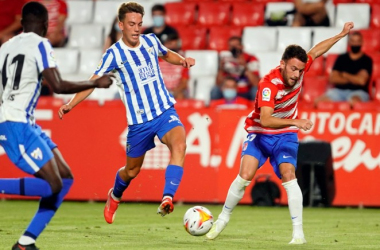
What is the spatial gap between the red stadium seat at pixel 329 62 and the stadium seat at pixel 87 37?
13.4 ft

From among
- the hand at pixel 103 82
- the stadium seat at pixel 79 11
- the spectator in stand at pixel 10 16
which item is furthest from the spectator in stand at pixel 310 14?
the hand at pixel 103 82

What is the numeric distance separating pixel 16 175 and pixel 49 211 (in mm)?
6308

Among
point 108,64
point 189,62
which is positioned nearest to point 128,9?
point 108,64

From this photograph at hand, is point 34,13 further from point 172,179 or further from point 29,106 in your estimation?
point 172,179

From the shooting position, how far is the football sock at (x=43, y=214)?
6.73m

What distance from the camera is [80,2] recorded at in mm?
16703

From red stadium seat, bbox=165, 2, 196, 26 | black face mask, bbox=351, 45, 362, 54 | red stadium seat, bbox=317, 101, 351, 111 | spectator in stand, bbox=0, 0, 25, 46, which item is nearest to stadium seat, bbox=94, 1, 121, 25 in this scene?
red stadium seat, bbox=165, 2, 196, 26

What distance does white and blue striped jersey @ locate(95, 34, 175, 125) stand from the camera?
8.86 m

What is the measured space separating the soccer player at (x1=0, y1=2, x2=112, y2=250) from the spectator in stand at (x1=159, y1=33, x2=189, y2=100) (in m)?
7.07

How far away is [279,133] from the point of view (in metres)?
8.51

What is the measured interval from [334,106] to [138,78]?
14.6 feet

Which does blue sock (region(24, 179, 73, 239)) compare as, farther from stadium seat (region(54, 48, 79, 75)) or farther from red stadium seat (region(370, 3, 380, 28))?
red stadium seat (region(370, 3, 380, 28))

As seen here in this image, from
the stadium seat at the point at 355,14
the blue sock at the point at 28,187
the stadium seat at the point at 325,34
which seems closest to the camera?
the blue sock at the point at 28,187

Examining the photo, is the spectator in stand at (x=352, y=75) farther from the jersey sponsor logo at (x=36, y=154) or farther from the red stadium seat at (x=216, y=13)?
the jersey sponsor logo at (x=36, y=154)
